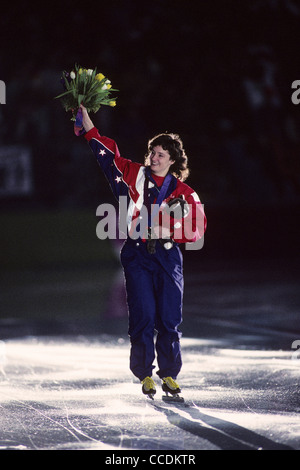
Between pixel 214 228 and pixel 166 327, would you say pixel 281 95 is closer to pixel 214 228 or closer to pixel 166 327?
pixel 214 228

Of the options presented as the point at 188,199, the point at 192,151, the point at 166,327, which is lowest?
the point at 166,327

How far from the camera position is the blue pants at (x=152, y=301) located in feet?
23.6

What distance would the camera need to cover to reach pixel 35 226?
24359 millimetres

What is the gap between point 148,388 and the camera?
728cm

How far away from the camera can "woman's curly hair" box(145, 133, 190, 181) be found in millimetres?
7281

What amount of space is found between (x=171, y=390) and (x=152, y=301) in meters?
0.67

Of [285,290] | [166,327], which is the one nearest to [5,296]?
[285,290]

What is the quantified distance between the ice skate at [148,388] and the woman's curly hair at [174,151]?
153cm

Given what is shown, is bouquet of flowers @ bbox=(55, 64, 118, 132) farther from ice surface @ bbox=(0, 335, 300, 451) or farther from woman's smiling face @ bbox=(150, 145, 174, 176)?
ice surface @ bbox=(0, 335, 300, 451)

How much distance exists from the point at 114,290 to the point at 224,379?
8.65 metres

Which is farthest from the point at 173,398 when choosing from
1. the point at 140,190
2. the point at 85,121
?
the point at 85,121

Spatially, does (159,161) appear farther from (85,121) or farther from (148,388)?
(148,388)

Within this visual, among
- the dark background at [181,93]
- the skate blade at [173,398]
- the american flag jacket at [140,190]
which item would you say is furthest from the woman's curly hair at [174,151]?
the dark background at [181,93]

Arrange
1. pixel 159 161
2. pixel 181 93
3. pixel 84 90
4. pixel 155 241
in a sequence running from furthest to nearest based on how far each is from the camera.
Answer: pixel 181 93, pixel 84 90, pixel 159 161, pixel 155 241
